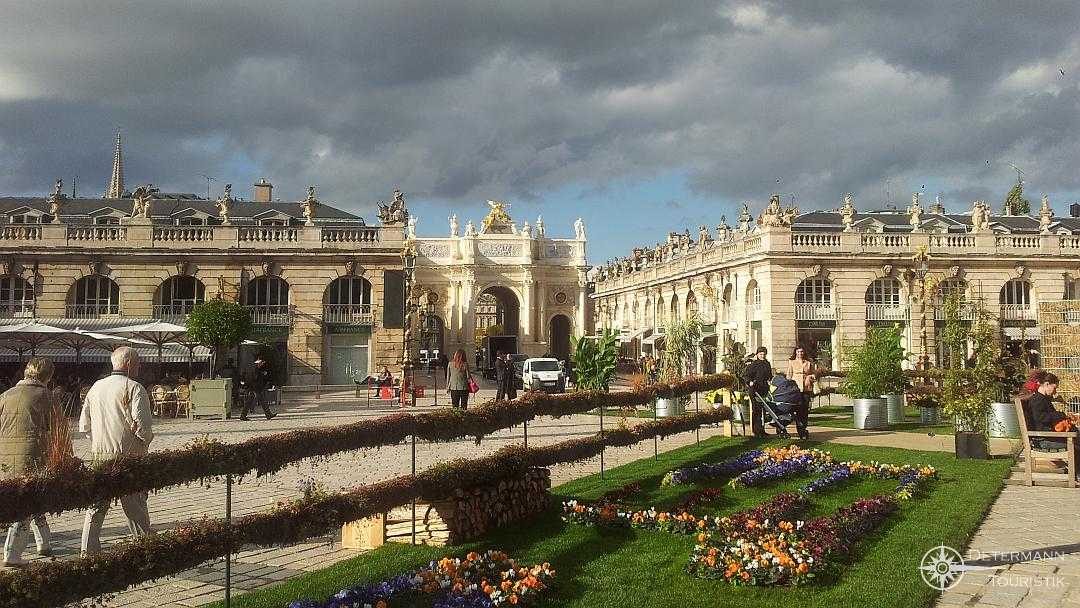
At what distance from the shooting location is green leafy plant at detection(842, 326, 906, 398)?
1978 centimetres

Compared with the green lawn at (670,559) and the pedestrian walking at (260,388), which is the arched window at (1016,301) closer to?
the green lawn at (670,559)

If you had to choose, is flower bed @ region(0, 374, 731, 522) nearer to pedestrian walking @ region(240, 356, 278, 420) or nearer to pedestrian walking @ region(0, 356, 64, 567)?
pedestrian walking @ region(0, 356, 64, 567)

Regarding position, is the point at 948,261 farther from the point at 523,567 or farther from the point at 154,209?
the point at 154,209

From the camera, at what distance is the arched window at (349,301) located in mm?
36406

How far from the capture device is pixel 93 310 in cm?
3538

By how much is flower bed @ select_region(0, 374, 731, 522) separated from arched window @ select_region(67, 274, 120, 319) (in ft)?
101

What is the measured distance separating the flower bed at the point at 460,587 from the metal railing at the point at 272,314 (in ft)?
98.9

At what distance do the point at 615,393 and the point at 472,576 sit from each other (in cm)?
734

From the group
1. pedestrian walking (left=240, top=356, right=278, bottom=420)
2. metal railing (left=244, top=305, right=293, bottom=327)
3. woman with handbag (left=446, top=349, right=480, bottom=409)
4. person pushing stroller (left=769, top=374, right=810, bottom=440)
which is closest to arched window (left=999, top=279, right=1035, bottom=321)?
person pushing stroller (left=769, top=374, right=810, bottom=440)

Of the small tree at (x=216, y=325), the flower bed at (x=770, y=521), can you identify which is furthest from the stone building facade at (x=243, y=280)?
the flower bed at (x=770, y=521)

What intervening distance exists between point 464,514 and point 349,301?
29182 mm

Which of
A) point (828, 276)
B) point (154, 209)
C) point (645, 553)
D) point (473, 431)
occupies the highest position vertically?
point (154, 209)

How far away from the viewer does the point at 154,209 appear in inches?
1793

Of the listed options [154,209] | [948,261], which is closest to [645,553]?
[948,261]
